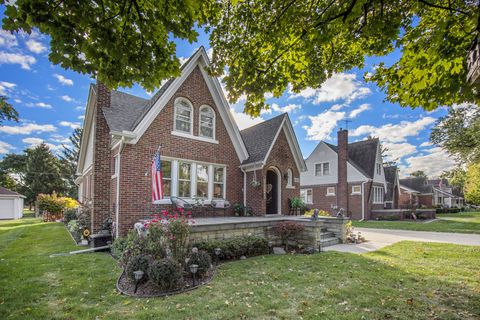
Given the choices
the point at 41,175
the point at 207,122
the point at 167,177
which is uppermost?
the point at 207,122

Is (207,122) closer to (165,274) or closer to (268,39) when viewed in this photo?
(268,39)

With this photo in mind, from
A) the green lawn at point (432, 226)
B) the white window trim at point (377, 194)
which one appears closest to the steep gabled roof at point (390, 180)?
the white window trim at point (377, 194)

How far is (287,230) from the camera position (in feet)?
31.7

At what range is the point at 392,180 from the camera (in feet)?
99.0

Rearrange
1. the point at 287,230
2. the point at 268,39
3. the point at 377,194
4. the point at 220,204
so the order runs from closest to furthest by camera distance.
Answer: the point at 268,39
the point at 287,230
the point at 220,204
the point at 377,194

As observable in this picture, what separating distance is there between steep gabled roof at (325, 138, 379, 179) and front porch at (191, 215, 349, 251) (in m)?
15.6

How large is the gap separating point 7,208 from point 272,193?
3588cm

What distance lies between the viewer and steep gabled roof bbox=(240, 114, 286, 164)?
41.7 feet

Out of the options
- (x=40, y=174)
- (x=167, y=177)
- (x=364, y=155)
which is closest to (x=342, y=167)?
(x=364, y=155)

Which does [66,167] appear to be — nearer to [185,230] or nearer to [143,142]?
[143,142]

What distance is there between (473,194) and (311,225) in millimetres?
26271

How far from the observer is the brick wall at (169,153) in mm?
9172

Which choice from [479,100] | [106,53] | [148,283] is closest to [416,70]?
[479,100]

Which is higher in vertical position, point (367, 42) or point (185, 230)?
point (367, 42)
